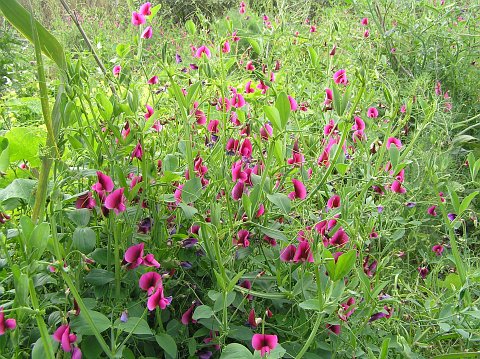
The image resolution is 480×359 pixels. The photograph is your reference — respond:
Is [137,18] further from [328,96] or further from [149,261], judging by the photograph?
[149,261]

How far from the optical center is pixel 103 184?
0.97 metres

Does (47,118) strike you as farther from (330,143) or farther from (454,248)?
(454,248)

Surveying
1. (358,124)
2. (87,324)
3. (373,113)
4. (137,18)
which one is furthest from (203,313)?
(373,113)

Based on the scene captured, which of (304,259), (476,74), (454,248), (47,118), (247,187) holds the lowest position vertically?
(476,74)

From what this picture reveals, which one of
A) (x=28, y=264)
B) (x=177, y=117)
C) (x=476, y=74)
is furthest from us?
(x=476, y=74)

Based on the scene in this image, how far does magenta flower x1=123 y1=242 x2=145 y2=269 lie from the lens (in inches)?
38.1

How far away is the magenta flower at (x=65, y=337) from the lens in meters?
0.86

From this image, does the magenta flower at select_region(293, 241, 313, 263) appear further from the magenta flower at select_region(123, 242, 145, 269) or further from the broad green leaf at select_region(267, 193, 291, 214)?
the magenta flower at select_region(123, 242, 145, 269)

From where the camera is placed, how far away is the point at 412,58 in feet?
9.09

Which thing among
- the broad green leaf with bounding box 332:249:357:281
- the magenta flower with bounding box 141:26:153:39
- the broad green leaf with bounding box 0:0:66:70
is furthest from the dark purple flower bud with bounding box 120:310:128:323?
the magenta flower with bounding box 141:26:153:39

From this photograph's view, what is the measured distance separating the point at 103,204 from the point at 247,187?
0.29 meters

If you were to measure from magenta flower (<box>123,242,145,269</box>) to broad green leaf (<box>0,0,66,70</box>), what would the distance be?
342mm

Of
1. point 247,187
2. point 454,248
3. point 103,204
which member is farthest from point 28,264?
point 454,248

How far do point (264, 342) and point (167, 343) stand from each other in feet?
0.59
